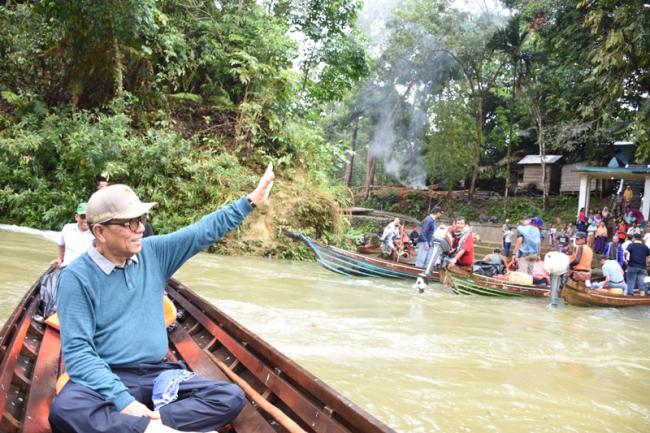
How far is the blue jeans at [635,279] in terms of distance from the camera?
1070 cm

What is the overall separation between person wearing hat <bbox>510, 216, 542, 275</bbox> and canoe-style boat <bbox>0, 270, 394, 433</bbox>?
8.37m

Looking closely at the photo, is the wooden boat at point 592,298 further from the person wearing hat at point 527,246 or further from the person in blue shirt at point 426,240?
the person in blue shirt at point 426,240

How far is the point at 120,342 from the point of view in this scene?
8.29 feet

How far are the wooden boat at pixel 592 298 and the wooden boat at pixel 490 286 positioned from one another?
41 centimetres

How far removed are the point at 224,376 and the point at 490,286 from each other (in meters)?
8.13

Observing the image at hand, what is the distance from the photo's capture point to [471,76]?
2712cm

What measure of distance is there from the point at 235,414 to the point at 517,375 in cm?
415

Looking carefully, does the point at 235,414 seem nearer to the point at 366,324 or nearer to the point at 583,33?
the point at 366,324

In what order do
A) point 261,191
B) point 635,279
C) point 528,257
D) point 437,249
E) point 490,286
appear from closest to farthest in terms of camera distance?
point 261,191 < point 437,249 < point 490,286 < point 635,279 < point 528,257

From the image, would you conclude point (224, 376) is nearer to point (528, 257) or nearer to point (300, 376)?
point (300, 376)

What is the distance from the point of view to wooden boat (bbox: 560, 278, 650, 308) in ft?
32.3

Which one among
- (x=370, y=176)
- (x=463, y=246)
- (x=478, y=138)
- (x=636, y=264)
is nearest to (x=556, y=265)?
(x=463, y=246)

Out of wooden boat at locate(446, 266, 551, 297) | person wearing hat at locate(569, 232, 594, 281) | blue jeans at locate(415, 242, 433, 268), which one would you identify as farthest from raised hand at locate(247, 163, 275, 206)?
blue jeans at locate(415, 242, 433, 268)

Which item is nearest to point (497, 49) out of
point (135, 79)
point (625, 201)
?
point (625, 201)
